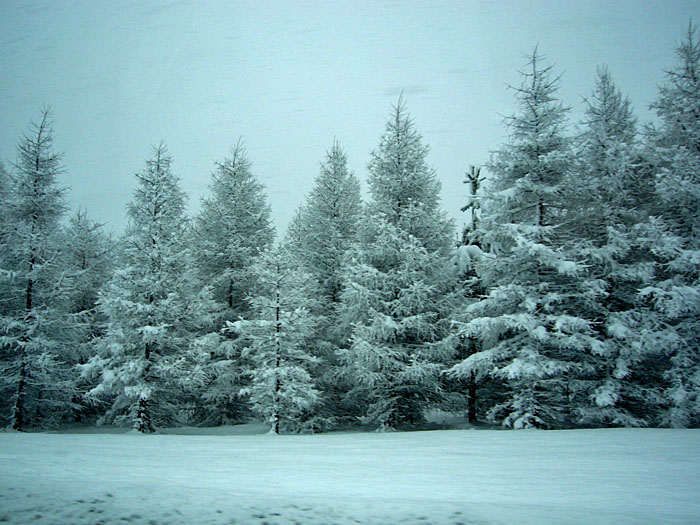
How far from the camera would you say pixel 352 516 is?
309cm

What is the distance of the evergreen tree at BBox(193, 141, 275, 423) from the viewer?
21.0 metres

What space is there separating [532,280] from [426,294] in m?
3.66

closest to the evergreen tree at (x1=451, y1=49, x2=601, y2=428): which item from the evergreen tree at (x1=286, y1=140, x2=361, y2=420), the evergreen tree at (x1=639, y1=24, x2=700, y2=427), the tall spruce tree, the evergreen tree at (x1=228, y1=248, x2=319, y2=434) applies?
the tall spruce tree

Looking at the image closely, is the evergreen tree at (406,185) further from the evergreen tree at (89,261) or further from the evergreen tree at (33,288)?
the evergreen tree at (89,261)

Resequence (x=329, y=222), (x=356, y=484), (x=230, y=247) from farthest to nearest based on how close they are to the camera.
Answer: (x=329, y=222) < (x=230, y=247) < (x=356, y=484)

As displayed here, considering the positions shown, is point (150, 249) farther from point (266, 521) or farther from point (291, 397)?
point (266, 521)

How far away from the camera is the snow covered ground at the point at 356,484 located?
310cm

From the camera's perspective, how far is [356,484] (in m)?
4.64

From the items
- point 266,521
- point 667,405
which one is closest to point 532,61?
point 667,405

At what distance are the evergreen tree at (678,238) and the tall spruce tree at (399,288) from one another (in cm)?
659

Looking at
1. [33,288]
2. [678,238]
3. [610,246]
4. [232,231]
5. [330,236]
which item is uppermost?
[232,231]

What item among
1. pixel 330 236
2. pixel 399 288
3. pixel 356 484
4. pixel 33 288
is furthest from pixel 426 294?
pixel 33 288

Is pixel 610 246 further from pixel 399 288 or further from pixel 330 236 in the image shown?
pixel 330 236

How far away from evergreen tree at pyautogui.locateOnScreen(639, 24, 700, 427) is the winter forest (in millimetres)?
64
